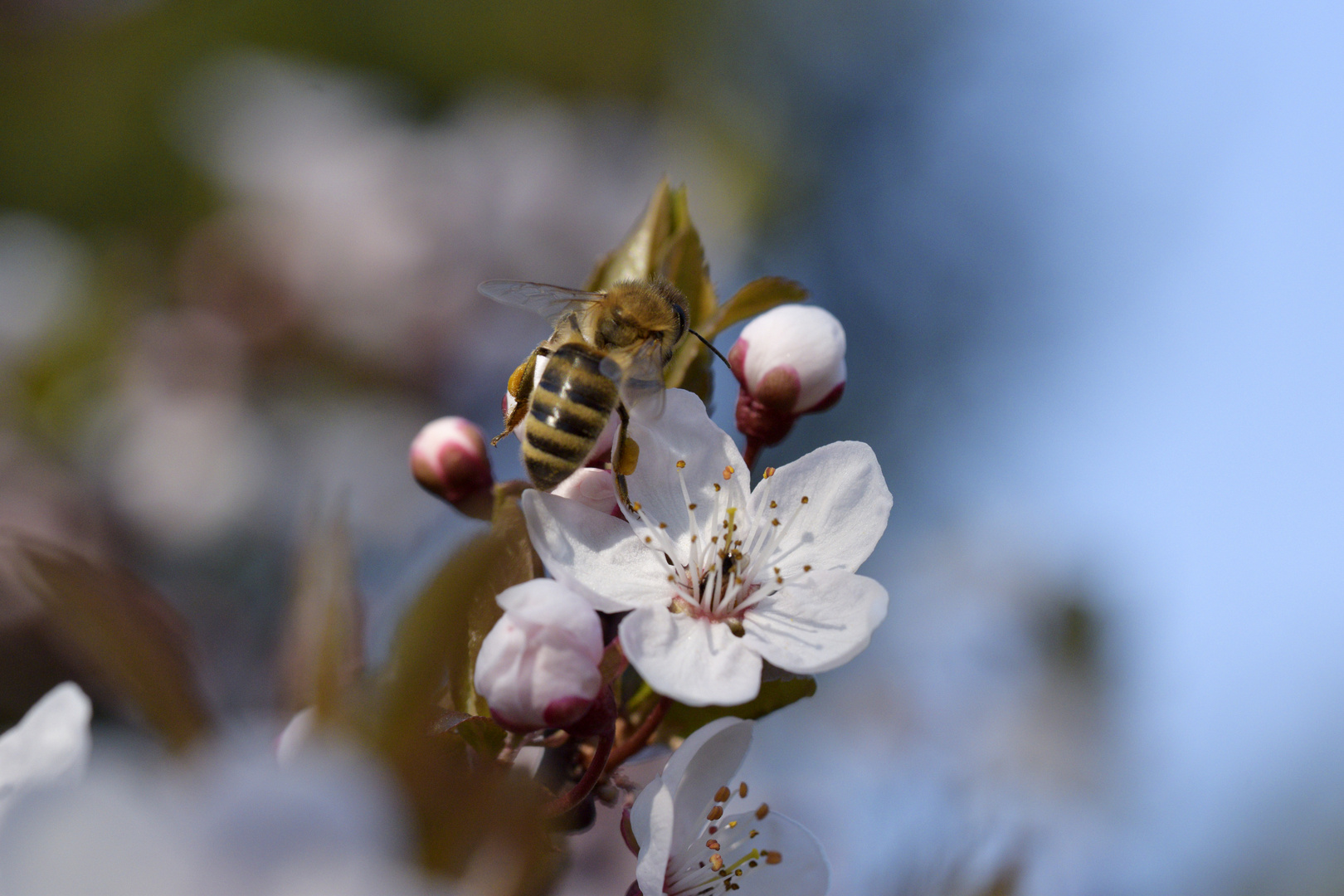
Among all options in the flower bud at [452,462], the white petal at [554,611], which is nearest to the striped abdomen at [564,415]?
the flower bud at [452,462]

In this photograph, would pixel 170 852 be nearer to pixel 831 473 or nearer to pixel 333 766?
pixel 333 766

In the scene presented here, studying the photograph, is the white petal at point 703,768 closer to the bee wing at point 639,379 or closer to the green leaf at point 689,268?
the bee wing at point 639,379

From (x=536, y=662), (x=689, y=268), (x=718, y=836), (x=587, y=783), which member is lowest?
(x=718, y=836)

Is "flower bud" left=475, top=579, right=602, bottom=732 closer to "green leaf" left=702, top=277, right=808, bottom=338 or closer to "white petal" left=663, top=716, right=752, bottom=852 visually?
"white petal" left=663, top=716, right=752, bottom=852

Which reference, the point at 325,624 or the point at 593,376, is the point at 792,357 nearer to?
the point at 593,376

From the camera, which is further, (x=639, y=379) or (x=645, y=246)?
(x=645, y=246)

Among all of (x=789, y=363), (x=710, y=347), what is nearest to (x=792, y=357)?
(x=789, y=363)
